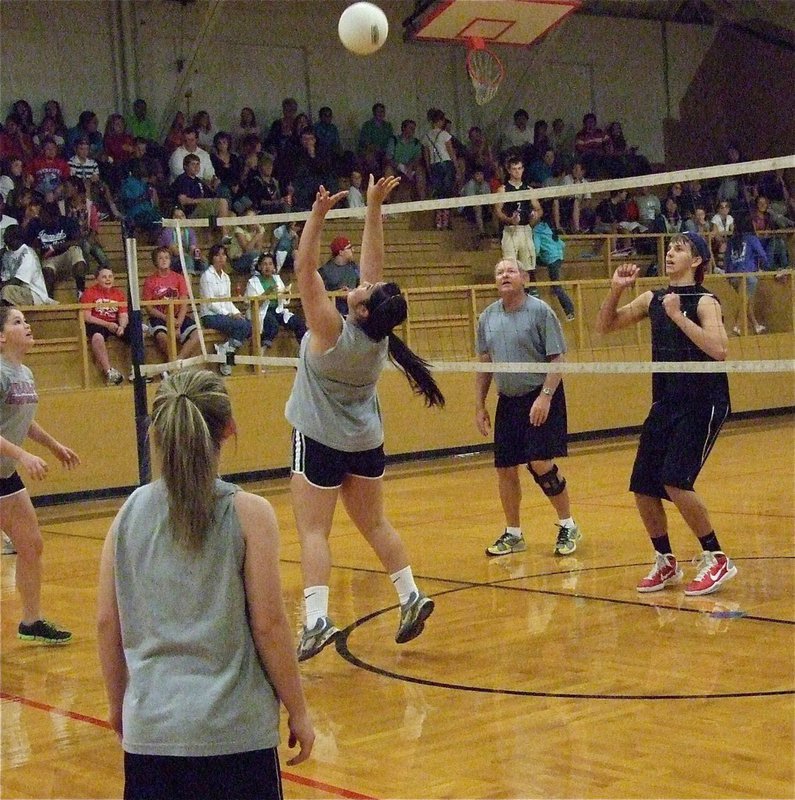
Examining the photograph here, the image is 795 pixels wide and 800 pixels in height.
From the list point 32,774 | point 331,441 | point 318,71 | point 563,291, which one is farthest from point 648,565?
point 318,71

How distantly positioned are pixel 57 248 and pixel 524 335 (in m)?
7.34

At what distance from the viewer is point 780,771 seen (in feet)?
13.9

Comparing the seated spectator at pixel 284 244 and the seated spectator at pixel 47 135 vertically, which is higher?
the seated spectator at pixel 47 135

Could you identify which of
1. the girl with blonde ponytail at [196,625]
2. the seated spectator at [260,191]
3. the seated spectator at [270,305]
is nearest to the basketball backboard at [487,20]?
the seated spectator at [260,191]

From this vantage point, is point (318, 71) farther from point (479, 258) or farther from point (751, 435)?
point (751, 435)

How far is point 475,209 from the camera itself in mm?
18406

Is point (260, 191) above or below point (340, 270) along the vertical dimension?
above

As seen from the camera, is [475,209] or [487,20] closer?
[487,20]

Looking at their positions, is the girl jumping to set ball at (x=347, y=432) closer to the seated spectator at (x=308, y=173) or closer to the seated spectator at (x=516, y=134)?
the seated spectator at (x=308, y=173)

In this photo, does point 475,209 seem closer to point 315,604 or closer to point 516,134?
point 516,134

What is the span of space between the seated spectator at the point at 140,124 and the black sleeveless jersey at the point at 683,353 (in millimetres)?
11519

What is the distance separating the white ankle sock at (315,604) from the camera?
5.88 metres

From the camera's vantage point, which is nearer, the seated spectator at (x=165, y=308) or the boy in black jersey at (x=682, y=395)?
the boy in black jersey at (x=682, y=395)

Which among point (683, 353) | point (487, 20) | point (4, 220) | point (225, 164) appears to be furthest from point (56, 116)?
point (683, 353)
